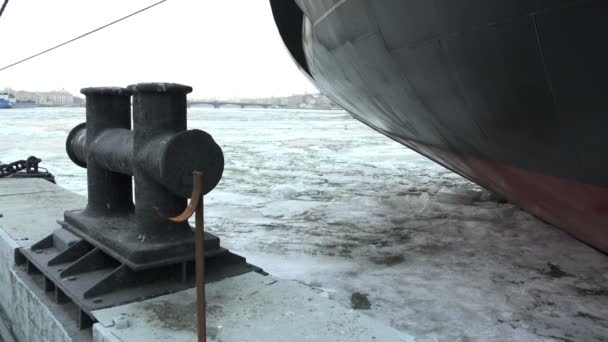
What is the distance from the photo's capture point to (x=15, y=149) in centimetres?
1484

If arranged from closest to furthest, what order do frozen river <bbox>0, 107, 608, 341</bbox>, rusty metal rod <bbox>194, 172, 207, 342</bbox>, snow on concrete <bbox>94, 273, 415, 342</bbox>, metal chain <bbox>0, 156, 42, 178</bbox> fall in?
rusty metal rod <bbox>194, 172, 207, 342</bbox>, snow on concrete <bbox>94, 273, 415, 342</bbox>, frozen river <bbox>0, 107, 608, 341</bbox>, metal chain <bbox>0, 156, 42, 178</bbox>

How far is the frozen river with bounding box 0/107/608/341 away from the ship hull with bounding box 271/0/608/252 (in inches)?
28.7

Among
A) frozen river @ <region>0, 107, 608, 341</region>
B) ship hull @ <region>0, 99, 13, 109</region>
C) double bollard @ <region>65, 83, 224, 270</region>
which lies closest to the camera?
double bollard @ <region>65, 83, 224, 270</region>

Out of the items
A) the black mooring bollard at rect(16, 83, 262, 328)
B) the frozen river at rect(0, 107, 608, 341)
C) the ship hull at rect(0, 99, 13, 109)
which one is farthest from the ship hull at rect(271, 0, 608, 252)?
the ship hull at rect(0, 99, 13, 109)

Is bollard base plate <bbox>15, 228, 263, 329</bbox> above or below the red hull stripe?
below

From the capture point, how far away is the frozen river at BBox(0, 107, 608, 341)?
11.6ft

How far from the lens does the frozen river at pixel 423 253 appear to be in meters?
3.53

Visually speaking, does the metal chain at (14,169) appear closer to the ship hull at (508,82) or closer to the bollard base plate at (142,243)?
the bollard base plate at (142,243)

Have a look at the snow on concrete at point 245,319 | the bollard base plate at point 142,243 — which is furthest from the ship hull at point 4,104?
the snow on concrete at point 245,319

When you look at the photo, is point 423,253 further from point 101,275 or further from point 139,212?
point 101,275

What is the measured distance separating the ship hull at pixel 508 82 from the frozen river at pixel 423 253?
2.39 ft

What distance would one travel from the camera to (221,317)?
8.54 ft

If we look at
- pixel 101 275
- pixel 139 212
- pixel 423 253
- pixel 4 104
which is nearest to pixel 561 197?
pixel 423 253

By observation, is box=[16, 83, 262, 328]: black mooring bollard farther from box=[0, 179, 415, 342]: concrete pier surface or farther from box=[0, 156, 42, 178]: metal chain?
box=[0, 156, 42, 178]: metal chain
